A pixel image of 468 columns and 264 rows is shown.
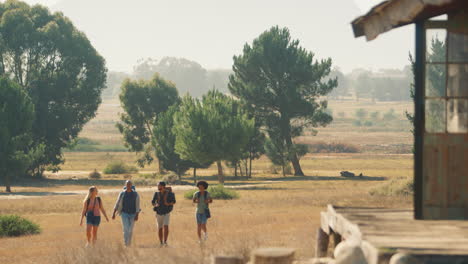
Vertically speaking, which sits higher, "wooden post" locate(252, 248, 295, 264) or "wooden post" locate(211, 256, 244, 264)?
"wooden post" locate(252, 248, 295, 264)

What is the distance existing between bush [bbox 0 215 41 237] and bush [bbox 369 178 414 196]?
21181mm

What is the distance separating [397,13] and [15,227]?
1843cm

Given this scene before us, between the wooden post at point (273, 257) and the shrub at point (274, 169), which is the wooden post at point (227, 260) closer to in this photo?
the wooden post at point (273, 257)

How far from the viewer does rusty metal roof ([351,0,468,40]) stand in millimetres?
10898

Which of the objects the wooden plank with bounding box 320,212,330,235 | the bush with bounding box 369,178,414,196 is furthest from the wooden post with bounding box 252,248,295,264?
the bush with bounding box 369,178,414,196

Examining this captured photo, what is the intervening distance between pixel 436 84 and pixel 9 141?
47.4 m

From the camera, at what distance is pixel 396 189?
40.8 metres

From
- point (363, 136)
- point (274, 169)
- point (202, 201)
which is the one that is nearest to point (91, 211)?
point (202, 201)

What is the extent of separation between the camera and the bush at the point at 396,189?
132 ft

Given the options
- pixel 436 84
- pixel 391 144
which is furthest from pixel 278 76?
pixel 391 144

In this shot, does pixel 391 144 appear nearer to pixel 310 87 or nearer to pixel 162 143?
pixel 310 87

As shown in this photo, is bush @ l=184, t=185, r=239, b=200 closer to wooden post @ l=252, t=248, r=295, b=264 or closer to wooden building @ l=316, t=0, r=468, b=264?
wooden building @ l=316, t=0, r=468, b=264

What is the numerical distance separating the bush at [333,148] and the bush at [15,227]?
334 feet

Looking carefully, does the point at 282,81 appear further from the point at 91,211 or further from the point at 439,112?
the point at 439,112
